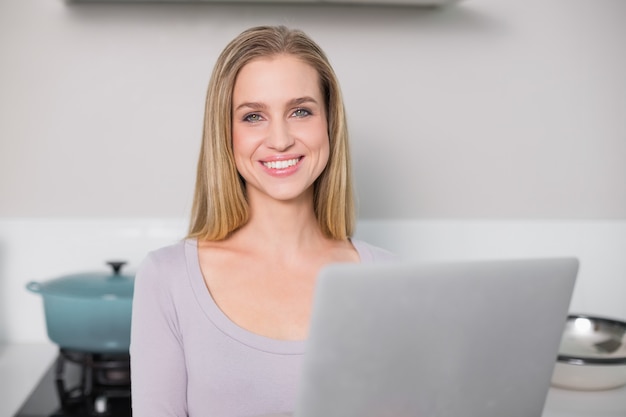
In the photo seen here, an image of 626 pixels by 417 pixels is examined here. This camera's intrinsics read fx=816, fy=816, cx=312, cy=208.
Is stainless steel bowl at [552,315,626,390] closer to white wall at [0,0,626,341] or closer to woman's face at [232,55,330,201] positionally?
white wall at [0,0,626,341]

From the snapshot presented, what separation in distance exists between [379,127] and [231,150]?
2.54ft

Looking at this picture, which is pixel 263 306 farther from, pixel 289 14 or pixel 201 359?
pixel 289 14

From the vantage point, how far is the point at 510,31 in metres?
2.05

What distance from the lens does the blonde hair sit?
4.18 ft

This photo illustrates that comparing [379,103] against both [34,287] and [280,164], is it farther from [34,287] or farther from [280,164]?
[34,287]

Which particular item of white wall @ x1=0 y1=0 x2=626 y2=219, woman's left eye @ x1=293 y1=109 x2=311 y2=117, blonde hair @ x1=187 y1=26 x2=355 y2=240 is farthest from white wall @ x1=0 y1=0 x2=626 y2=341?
woman's left eye @ x1=293 y1=109 x2=311 y2=117

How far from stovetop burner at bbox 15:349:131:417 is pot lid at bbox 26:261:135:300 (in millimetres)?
143

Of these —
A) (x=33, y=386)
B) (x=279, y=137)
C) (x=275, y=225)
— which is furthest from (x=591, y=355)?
(x=33, y=386)

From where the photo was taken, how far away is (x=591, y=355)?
A: 69.2 inches

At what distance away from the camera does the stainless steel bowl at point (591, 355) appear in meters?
1.58

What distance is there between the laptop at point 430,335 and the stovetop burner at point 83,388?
2.89 ft

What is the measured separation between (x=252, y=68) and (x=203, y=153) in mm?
161

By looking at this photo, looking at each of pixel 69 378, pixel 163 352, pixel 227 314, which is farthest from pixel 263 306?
pixel 69 378

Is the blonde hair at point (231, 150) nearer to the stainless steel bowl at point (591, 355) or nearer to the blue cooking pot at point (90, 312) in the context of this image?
the blue cooking pot at point (90, 312)
